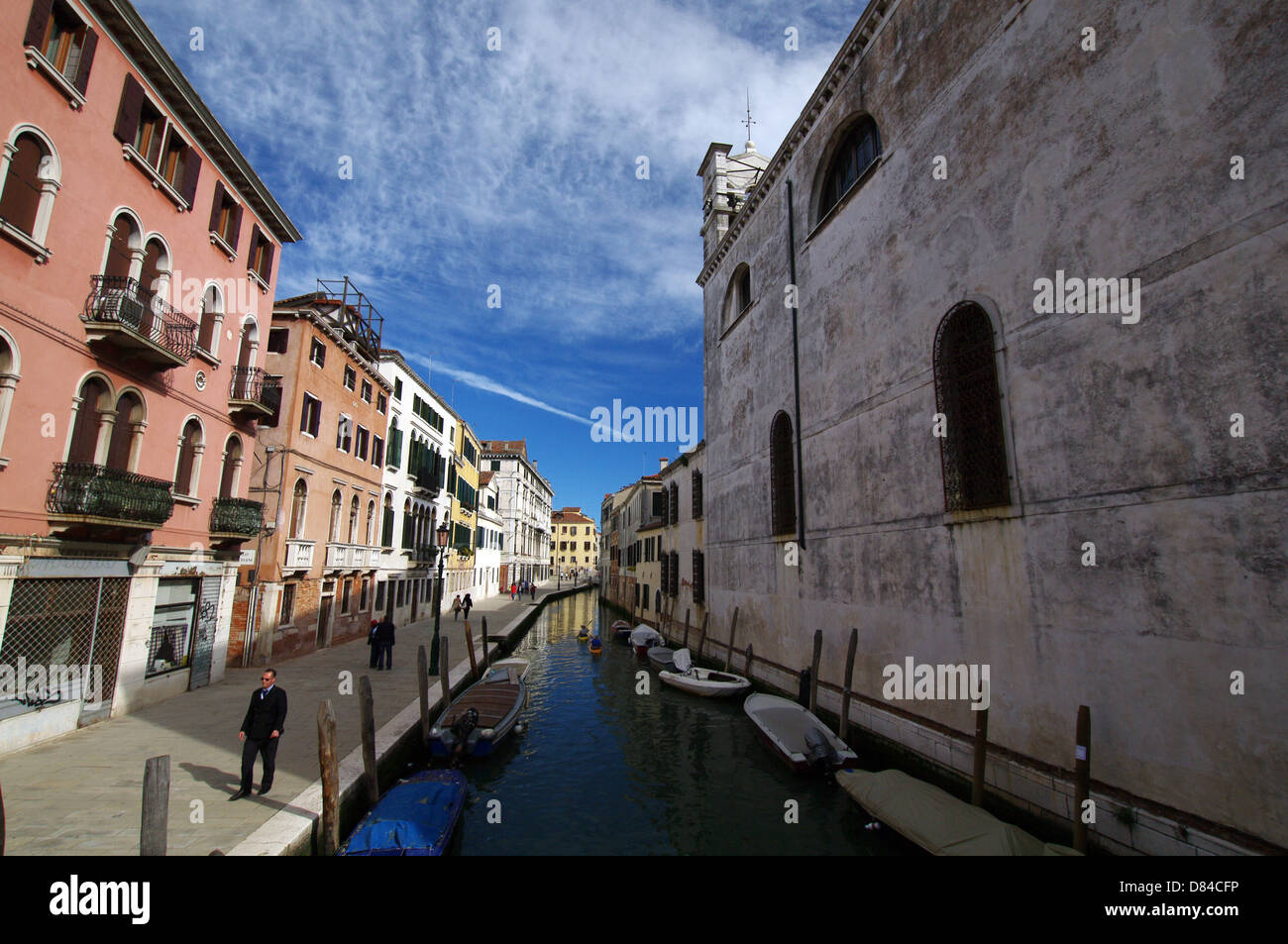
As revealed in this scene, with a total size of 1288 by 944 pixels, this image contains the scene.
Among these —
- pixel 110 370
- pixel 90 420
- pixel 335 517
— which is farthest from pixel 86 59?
pixel 335 517

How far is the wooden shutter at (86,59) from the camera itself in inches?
359

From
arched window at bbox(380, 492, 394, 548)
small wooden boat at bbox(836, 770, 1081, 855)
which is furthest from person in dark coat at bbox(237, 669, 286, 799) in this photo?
arched window at bbox(380, 492, 394, 548)

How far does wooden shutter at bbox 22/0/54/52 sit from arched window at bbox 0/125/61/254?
1181 millimetres

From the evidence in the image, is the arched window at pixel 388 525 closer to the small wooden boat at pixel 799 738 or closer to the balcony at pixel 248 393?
the balcony at pixel 248 393

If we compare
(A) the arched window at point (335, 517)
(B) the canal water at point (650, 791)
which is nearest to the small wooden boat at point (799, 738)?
(B) the canal water at point (650, 791)

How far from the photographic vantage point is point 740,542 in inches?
743

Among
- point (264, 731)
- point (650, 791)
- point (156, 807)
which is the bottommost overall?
point (650, 791)

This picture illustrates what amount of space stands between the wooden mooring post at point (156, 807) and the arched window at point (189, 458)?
954 cm

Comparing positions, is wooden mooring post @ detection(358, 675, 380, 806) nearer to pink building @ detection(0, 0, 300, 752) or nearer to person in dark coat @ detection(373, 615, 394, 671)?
pink building @ detection(0, 0, 300, 752)

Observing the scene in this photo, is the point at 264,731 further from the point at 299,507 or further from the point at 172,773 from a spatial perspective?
the point at 299,507

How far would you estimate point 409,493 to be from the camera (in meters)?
25.8

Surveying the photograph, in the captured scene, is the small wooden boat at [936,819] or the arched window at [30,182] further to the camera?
the arched window at [30,182]

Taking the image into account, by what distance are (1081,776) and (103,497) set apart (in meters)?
13.9

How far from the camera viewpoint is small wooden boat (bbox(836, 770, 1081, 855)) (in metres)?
6.50
